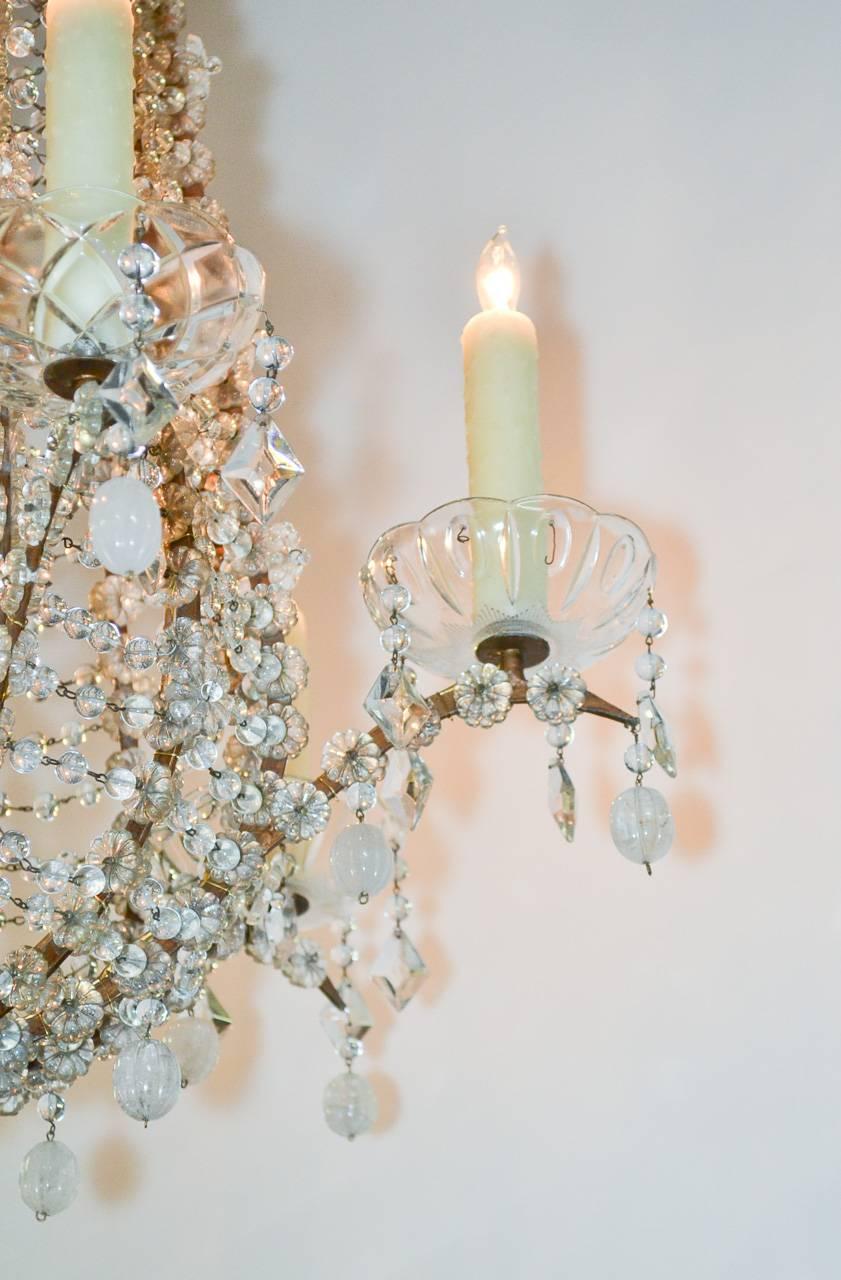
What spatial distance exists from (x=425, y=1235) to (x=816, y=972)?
0.36 meters

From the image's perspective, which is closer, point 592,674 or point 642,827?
point 642,827

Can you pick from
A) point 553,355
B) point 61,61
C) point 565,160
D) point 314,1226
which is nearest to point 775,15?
point 565,160

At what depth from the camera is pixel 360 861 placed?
37.1 inches

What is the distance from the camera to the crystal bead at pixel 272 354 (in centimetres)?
85

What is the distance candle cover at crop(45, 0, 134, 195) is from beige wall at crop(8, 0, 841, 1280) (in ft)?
1.64

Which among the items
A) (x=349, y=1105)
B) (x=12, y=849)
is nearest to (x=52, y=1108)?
(x=12, y=849)

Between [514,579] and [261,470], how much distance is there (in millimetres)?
207

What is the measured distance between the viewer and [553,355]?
52.1 inches

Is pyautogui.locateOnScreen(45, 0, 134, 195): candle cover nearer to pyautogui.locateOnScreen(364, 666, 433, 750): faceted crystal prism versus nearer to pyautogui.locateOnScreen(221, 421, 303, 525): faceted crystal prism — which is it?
pyautogui.locateOnScreen(221, 421, 303, 525): faceted crystal prism

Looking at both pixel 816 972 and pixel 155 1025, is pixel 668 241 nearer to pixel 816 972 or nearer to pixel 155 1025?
pixel 816 972

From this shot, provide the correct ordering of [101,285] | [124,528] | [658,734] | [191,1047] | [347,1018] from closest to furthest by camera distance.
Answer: [124,528] < [101,285] < [658,734] < [191,1047] < [347,1018]

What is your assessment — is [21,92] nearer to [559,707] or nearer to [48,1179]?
[559,707]

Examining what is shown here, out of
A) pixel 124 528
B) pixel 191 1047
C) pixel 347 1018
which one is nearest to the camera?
pixel 124 528

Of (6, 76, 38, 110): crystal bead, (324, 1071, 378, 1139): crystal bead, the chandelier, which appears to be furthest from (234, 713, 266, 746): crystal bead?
(6, 76, 38, 110): crystal bead
